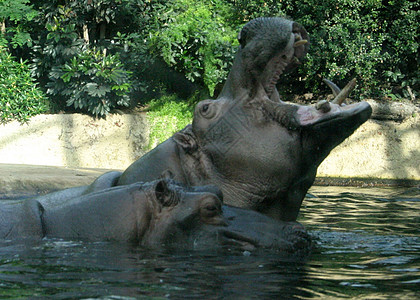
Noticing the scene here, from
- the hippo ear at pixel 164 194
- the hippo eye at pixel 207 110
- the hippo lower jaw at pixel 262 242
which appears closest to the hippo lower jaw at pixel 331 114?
the hippo eye at pixel 207 110

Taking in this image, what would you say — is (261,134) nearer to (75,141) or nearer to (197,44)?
(75,141)

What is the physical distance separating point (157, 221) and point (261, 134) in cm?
86

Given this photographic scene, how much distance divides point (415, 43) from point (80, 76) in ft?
25.2

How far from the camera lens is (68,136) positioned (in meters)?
13.7

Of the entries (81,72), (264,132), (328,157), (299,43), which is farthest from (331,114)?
(81,72)

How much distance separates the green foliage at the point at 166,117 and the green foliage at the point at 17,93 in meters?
2.49

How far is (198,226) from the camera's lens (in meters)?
3.51

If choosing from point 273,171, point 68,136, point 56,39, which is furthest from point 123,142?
point 273,171

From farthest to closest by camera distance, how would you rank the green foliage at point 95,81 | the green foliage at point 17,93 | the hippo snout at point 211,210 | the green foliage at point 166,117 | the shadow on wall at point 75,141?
1. the green foliage at point 166,117
2. the green foliage at point 95,81
3. the green foliage at point 17,93
4. the shadow on wall at point 75,141
5. the hippo snout at point 211,210

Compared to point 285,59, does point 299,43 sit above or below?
above

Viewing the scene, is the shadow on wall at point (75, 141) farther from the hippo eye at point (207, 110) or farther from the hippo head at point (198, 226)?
the hippo head at point (198, 226)

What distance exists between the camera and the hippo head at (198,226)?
3475 millimetres

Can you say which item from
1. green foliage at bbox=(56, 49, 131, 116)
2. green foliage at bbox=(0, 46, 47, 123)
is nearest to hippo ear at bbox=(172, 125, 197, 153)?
green foliage at bbox=(56, 49, 131, 116)

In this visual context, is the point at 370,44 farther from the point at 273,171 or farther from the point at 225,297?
the point at 225,297
